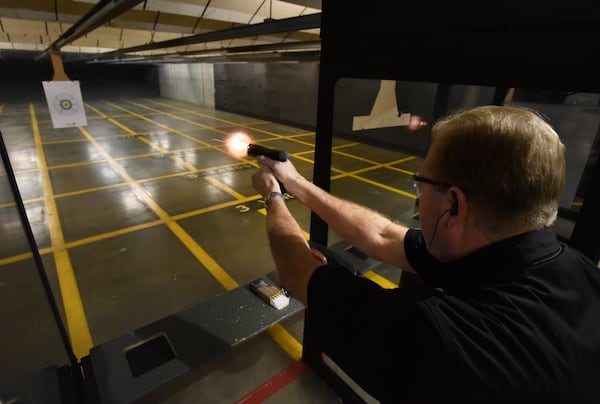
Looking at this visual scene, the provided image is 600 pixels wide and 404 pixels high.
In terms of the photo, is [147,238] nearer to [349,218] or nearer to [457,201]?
[349,218]

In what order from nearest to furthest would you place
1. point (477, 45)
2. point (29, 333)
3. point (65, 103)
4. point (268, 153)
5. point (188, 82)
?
point (477, 45) → point (268, 153) → point (29, 333) → point (65, 103) → point (188, 82)

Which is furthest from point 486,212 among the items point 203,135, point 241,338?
point 203,135

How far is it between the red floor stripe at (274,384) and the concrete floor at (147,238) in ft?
0.10

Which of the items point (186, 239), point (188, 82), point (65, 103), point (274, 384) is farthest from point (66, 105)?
point (188, 82)

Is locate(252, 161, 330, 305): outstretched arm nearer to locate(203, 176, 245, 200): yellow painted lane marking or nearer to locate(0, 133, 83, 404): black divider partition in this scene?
locate(0, 133, 83, 404): black divider partition

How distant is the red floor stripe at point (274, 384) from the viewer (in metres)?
2.08

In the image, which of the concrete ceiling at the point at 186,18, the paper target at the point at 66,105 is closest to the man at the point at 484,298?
the concrete ceiling at the point at 186,18

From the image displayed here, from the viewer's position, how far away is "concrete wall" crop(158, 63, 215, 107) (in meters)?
16.1

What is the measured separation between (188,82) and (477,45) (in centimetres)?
1901

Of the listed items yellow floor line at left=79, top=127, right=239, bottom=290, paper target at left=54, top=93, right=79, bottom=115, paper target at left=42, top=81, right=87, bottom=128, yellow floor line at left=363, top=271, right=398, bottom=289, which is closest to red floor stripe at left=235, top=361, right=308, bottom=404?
yellow floor line at left=79, top=127, right=239, bottom=290

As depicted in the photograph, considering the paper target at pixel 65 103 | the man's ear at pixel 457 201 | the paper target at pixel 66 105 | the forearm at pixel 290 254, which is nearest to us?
the man's ear at pixel 457 201

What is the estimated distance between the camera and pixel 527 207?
0.84m

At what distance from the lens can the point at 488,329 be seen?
2.47 ft

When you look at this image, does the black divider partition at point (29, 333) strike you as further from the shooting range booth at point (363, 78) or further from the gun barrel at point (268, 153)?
the gun barrel at point (268, 153)
